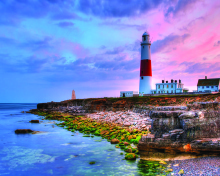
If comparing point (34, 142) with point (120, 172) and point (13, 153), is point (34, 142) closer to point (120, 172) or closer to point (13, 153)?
point (13, 153)

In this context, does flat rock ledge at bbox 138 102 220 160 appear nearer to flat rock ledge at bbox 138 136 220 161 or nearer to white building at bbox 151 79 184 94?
flat rock ledge at bbox 138 136 220 161

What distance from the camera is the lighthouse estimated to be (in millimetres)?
42406

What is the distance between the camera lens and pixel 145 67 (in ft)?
139

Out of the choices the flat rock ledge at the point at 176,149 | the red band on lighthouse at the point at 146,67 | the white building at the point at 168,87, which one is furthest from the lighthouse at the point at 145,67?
the flat rock ledge at the point at 176,149

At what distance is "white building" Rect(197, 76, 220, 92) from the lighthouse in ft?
47.9

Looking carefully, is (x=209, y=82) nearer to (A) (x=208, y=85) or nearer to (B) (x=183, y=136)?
(A) (x=208, y=85)

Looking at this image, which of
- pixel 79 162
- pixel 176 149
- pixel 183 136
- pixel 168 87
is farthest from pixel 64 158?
pixel 168 87

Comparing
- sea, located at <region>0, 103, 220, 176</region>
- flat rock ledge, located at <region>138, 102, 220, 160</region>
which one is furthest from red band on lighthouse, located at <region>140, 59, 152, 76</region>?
flat rock ledge, located at <region>138, 102, 220, 160</region>

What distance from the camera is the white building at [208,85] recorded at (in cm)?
4625

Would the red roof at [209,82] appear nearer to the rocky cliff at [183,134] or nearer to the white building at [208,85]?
the white building at [208,85]

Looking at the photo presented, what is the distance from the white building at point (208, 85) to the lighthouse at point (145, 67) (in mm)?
14585

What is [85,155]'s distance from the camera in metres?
12.0

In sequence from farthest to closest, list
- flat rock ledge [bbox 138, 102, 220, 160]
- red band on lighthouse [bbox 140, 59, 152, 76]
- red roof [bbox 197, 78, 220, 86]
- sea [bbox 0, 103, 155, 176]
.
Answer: red roof [bbox 197, 78, 220, 86] → red band on lighthouse [bbox 140, 59, 152, 76] → sea [bbox 0, 103, 155, 176] → flat rock ledge [bbox 138, 102, 220, 160]

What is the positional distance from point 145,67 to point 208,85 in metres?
17.7
